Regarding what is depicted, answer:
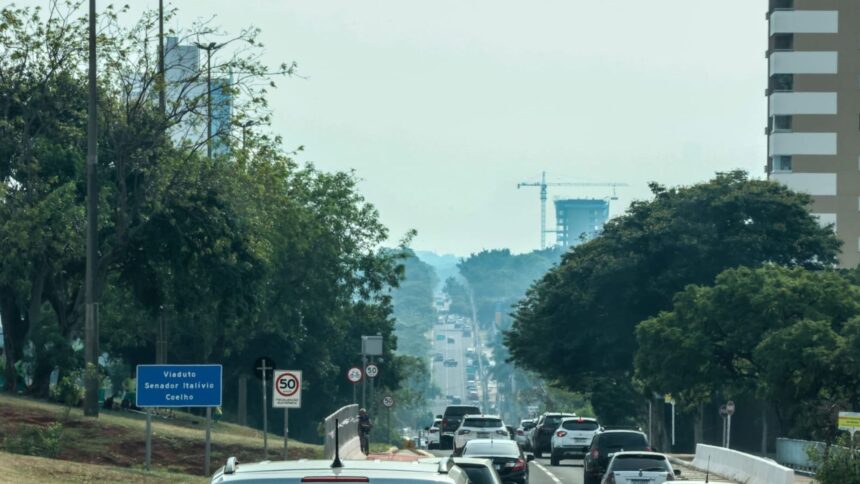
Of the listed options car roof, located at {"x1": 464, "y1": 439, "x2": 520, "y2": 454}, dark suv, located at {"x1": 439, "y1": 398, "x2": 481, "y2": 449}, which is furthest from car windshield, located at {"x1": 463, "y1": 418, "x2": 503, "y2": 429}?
car roof, located at {"x1": 464, "y1": 439, "x2": 520, "y2": 454}

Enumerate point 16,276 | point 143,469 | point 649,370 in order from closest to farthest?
1. point 143,469
2. point 16,276
3. point 649,370

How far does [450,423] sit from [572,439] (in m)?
16.8

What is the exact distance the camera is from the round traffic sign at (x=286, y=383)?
34.5 metres

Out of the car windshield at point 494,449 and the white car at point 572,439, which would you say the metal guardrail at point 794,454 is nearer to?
the white car at point 572,439

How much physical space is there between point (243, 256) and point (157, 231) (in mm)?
3468

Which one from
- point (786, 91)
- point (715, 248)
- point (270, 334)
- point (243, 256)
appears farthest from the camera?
point (786, 91)

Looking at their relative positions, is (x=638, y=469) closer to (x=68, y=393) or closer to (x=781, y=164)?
(x=68, y=393)

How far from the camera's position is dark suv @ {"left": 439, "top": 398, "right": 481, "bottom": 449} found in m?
65.1

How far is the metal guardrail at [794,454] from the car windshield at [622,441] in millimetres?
16844

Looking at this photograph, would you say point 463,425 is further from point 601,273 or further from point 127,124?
point 601,273

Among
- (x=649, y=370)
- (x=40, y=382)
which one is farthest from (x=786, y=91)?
(x=40, y=382)

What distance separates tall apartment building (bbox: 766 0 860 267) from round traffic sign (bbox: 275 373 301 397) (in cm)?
8931

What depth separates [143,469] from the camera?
34938 mm

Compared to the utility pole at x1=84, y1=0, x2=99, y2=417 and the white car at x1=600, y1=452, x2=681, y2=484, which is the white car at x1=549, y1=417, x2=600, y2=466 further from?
the white car at x1=600, y1=452, x2=681, y2=484
